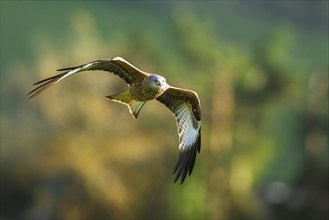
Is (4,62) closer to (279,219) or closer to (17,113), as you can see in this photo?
(17,113)

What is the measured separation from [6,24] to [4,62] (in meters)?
6.95

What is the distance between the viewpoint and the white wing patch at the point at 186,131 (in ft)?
37.2

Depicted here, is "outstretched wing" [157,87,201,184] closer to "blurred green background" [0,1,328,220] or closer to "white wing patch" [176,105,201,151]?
"white wing patch" [176,105,201,151]

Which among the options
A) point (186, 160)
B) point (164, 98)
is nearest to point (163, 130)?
point (186, 160)

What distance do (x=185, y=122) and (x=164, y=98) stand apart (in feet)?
1.79

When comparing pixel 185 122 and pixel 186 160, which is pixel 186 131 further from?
pixel 186 160

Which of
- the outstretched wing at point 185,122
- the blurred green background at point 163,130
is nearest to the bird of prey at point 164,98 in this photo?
the outstretched wing at point 185,122

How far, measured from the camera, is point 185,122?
37.5 ft

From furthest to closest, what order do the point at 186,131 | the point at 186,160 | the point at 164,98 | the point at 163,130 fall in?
the point at 163,130 → the point at 186,131 → the point at 186,160 → the point at 164,98

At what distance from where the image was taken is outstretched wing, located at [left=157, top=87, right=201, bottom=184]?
11031 mm

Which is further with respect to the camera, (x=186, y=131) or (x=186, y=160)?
(x=186, y=131)

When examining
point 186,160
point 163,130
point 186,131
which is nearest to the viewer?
point 186,160

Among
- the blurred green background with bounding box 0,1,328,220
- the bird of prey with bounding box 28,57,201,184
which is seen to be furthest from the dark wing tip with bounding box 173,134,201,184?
the blurred green background with bounding box 0,1,328,220

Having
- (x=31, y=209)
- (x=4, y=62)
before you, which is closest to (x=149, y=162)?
(x=31, y=209)
